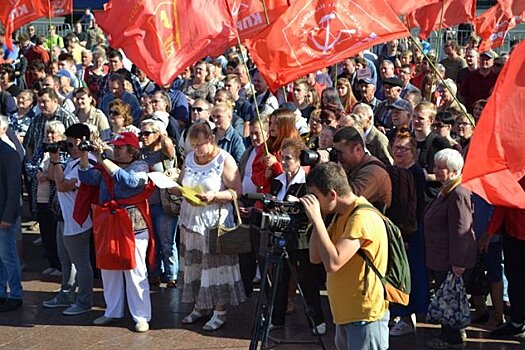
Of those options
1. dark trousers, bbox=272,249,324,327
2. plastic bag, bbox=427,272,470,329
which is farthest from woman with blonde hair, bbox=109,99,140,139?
plastic bag, bbox=427,272,470,329

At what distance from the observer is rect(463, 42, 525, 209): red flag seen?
224 inches

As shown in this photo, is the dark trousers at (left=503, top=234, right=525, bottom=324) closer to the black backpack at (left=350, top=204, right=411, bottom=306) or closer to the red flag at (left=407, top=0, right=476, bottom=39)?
the black backpack at (left=350, top=204, right=411, bottom=306)

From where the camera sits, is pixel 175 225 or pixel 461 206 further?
pixel 175 225

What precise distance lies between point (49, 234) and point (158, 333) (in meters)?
2.60

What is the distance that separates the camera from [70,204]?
28.9 feet

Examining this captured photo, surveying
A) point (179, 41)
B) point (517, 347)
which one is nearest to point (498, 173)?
point (517, 347)

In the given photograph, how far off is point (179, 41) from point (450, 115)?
2.71 meters

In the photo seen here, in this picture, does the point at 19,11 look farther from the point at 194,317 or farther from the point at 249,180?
the point at 194,317

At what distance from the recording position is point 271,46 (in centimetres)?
835

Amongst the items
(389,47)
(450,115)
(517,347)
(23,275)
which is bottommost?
(517,347)

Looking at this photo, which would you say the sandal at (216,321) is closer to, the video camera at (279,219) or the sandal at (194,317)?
the sandal at (194,317)

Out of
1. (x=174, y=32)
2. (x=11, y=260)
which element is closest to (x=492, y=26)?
(x=174, y=32)

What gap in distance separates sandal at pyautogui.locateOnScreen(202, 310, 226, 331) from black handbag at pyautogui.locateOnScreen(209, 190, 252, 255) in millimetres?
561

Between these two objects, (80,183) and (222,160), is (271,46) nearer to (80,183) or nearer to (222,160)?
(222,160)
